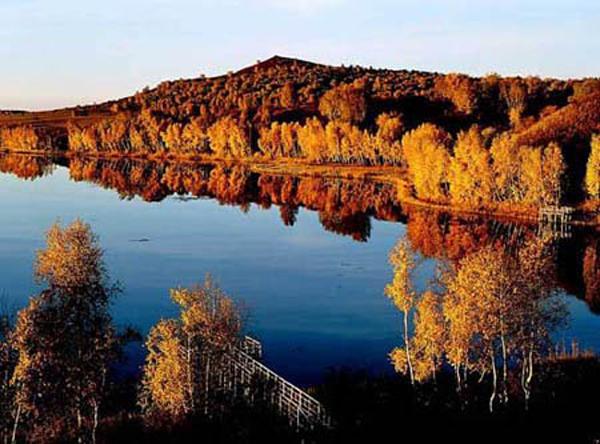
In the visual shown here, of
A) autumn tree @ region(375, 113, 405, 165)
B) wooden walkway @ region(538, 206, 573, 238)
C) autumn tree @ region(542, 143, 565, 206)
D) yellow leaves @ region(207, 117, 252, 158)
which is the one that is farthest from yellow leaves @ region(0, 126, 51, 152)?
wooden walkway @ region(538, 206, 573, 238)

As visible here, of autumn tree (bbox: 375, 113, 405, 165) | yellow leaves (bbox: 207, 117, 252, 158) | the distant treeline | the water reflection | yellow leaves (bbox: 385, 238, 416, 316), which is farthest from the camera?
yellow leaves (bbox: 207, 117, 252, 158)

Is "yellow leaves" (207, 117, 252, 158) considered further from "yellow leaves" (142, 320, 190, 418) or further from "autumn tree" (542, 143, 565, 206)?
"yellow leaves" (142, 320, 190, 418)

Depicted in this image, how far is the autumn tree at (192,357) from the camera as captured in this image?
2261 cm

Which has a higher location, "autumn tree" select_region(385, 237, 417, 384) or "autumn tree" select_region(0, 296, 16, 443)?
"autumn tree" select_region(385, 237, 417, 384)

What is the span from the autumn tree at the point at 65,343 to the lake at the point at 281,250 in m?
8.40

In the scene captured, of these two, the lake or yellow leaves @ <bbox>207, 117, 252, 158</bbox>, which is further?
yellow leaves @ <bbox>207, 117, 252, 158</bbox>

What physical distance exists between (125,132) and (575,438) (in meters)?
142

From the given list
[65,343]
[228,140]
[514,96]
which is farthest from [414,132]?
[65,343]

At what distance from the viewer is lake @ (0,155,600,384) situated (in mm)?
34500

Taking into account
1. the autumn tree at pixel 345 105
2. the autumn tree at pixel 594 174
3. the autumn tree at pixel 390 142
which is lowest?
the autumn tree at pixel 594 174

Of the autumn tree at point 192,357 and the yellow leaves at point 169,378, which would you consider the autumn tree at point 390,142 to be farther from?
the yellow leaves at point 169,378

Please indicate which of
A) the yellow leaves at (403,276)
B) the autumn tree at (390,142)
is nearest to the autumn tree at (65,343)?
the yellow leaves at (403,276)

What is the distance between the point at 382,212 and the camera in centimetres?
7206

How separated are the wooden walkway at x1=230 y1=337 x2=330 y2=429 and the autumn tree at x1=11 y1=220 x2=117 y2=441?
444 cm
